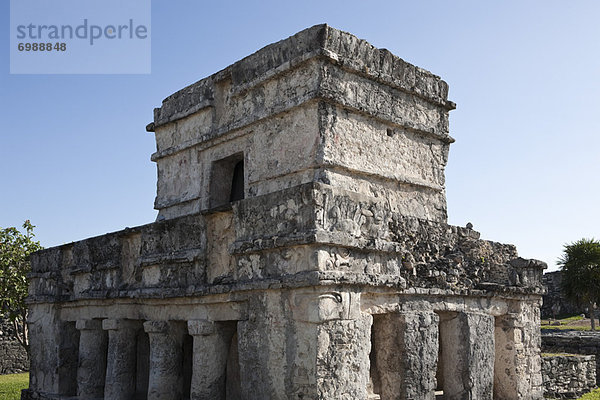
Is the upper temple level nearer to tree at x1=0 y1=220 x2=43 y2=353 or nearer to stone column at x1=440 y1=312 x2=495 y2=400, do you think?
stone column at x1=440 y1=312 x2=495 y2=400

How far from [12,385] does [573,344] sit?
13.7 metres

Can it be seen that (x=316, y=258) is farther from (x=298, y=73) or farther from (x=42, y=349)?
(x=42, y=349)

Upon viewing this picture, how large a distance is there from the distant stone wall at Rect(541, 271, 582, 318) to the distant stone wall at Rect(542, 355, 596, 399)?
45.2 feet

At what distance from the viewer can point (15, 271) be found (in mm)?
13352

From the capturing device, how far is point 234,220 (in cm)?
585

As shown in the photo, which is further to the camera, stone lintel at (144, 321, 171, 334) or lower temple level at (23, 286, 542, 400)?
stone lintel at (144, 321, 171, 334)

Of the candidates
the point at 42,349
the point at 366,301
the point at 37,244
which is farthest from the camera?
the point at 37,244

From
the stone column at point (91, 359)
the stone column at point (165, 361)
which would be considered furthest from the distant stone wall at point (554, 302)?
the stone column at point (165, 361)

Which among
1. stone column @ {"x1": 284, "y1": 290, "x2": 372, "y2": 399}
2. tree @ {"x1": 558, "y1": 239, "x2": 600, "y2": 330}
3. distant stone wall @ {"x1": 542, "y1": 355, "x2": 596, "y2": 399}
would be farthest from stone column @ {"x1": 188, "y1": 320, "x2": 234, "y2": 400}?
tree @ {"x1": 558, "y1": 239, "x2": 600, "y2": 330}

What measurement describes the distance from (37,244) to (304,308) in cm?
1122

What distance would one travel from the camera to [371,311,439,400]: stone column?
595cm

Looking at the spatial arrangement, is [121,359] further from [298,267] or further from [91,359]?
[298,267]

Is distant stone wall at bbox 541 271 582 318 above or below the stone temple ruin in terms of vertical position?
below

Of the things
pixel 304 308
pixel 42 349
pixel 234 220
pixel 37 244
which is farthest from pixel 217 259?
pixel 37 244
